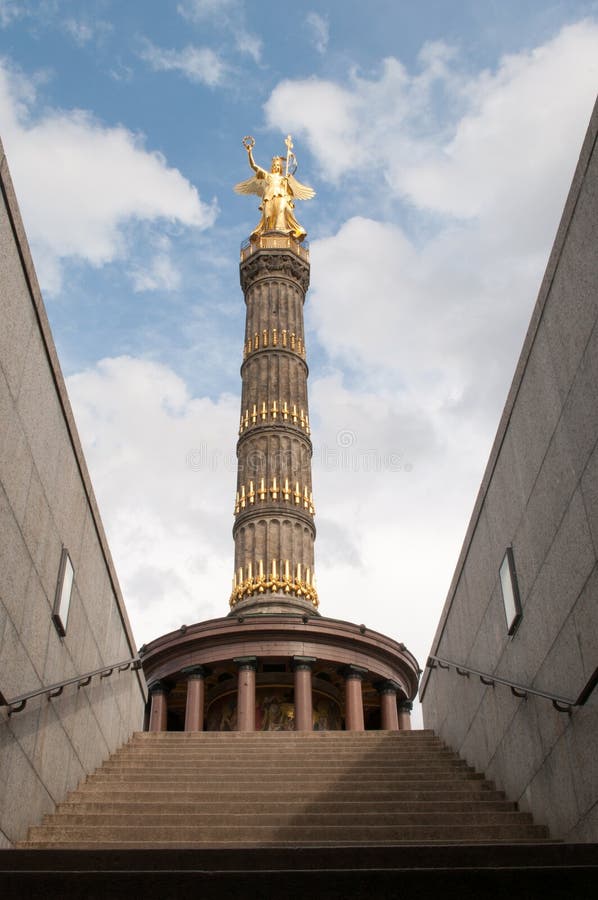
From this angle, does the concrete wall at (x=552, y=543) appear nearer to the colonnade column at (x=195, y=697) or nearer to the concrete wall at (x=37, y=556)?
the concrete wall at (x=37, y=556)

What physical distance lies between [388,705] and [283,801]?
589 inches

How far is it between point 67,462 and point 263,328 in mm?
22580

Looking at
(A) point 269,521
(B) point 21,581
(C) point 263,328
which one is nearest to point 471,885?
(B) point 21,581

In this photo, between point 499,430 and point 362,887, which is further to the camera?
point 499,430

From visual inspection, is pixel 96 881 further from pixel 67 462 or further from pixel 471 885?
pixel 67 462

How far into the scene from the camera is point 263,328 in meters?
32.0

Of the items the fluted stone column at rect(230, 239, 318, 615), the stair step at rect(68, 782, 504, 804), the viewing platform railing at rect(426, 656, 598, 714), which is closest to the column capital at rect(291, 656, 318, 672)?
the fluted stone column at rect(230, 239, 318, 615)

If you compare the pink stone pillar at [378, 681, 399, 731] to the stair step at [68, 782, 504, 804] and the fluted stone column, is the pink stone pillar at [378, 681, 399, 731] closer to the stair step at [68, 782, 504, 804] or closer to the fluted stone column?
the fluted stone column

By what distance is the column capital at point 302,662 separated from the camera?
22547 millimetres

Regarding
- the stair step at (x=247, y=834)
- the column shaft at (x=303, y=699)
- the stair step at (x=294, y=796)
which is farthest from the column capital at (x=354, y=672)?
the stair step at (x=247, y=834)

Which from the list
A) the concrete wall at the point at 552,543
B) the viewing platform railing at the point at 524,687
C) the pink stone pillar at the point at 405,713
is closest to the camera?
the viewing platform railing at the point at 524,687

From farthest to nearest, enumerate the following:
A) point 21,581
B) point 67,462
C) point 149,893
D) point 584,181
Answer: point 67,462 → point 21,581 → point 584,181 → point 149,893

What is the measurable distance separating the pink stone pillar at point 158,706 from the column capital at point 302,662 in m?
3.61

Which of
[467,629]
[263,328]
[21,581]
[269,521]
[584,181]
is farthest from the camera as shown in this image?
[263,328]
